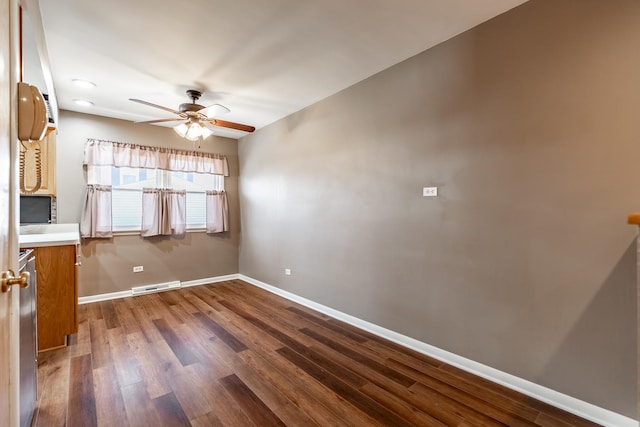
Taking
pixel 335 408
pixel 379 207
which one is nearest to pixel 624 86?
pixel 379 207

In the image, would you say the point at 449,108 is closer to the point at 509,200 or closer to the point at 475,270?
the point at 509,200

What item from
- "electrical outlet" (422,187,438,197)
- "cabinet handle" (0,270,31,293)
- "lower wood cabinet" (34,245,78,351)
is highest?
"electrical outlet" (422,187,438,197)

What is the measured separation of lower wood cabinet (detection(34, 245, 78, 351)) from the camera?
8.82ft

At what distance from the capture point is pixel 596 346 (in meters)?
1.82

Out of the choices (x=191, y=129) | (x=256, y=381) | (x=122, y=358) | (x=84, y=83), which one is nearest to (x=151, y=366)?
(x=122, y=358)

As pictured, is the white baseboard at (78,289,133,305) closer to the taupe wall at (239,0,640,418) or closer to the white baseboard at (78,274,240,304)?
the white baseboard at (78,274,240,304)

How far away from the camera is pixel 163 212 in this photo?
15.6 ft

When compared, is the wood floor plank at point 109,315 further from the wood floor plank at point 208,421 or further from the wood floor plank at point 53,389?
the wood floor plank at point 208,421

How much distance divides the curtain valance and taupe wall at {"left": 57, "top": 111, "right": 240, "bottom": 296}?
11 cm

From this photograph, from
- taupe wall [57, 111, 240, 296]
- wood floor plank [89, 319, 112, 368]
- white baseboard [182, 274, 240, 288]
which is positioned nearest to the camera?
wood floor plank [89, 319, 112, 368]

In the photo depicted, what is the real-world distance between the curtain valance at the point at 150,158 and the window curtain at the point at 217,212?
42 cm

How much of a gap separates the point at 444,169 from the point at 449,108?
53 cm

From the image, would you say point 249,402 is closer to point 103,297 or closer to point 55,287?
point 55,287

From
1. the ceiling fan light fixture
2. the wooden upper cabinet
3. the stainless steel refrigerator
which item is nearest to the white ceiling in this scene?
the ceiling fan light fixture
